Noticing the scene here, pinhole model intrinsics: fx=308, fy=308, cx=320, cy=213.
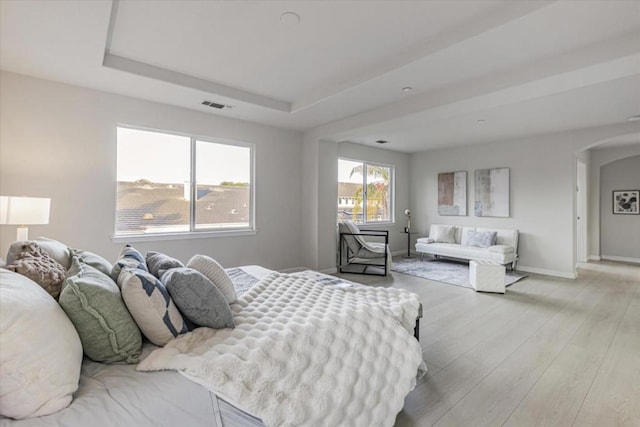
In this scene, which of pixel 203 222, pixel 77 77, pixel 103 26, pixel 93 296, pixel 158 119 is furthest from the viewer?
pixel 203 222

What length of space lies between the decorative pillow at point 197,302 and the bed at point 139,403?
0.32 meters

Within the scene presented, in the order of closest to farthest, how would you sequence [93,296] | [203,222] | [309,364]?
[93,296]
[309,364]
[203,222]

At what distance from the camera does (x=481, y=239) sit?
6.08 metres

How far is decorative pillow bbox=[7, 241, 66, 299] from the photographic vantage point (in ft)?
4.36

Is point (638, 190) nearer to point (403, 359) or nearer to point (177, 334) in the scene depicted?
point (403, 359)

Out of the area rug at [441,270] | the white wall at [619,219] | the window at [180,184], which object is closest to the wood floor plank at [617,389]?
the area rug at [441,270]

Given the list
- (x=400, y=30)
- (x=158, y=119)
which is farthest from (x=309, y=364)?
(x=158, y=119)

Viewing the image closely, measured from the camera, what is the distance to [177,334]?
1463 millimetres

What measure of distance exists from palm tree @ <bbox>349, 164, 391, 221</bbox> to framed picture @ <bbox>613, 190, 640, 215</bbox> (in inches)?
195

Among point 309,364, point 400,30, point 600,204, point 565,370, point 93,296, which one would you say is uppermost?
point 400,30

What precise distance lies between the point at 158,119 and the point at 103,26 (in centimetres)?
179

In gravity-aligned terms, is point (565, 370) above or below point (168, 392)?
below

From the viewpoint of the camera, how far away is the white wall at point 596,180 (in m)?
6.29

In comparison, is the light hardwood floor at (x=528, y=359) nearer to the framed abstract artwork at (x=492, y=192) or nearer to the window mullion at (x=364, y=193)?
the framed abstract artwork at (x=492, y=192)
